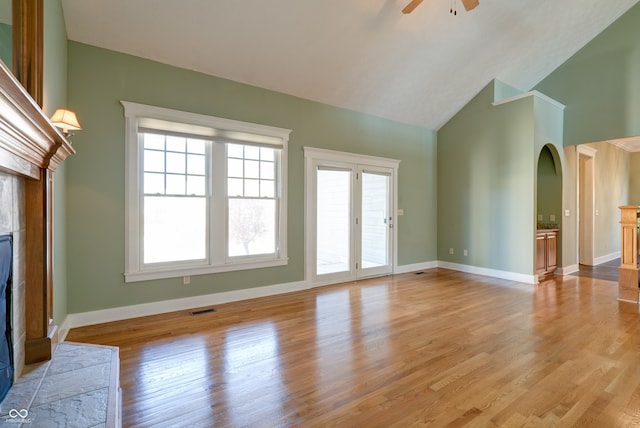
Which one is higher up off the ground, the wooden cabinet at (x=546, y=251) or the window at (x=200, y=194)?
the window at (x=200, y=194)

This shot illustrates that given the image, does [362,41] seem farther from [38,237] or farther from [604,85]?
[604,85]

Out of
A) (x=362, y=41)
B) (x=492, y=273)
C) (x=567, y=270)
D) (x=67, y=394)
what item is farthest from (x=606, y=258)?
(x=67, y=394)

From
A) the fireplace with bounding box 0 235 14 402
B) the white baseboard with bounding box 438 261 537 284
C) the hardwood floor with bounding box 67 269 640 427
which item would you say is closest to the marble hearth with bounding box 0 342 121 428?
the fireplace with bounding box 0 235 14 402

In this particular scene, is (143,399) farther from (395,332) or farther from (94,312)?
(395,332)

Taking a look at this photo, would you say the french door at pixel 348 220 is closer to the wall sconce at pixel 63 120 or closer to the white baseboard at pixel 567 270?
the wall sconce at pixel 63 120

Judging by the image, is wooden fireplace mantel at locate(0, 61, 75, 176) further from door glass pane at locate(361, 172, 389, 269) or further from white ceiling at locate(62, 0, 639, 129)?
door glass pane at locate(361, 172, 389, 269)

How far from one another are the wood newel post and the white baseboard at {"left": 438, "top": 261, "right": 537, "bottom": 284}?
119 cm

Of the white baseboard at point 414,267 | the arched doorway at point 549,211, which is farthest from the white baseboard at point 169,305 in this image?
the arched doorway at point 549,211

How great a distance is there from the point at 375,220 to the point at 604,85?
475 centimetres

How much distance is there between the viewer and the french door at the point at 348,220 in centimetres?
498

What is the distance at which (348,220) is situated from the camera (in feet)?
17.5

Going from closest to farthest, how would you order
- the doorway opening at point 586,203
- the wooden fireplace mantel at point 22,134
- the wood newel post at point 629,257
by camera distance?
the wooden fireplace mantel at point 22,134
the wood newel post at point 629,257
the doorway opening at point 586,203

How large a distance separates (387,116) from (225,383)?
5.06m

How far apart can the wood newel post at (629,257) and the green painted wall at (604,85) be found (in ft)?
7.41
